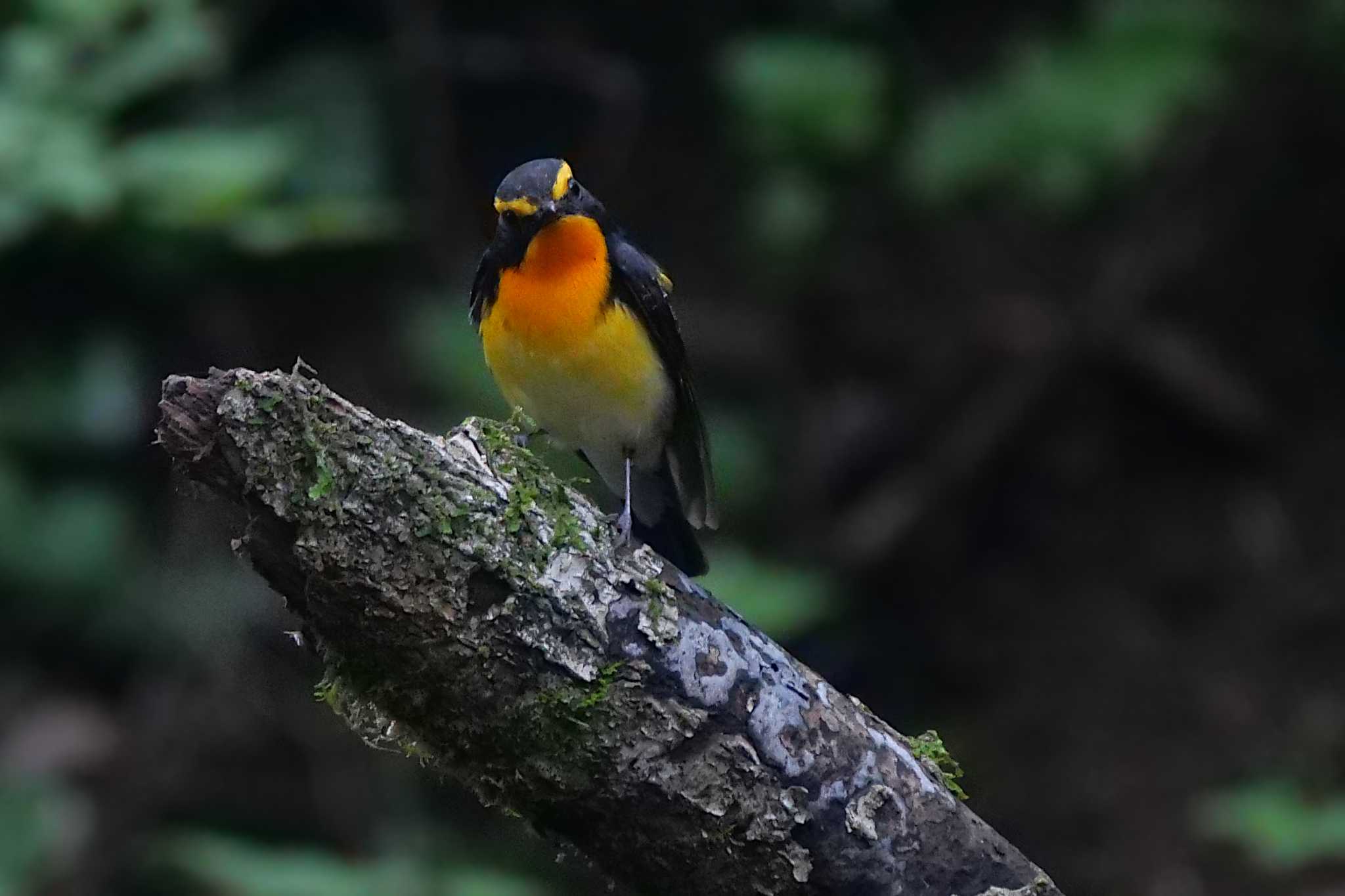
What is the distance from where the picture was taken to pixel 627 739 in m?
2.81

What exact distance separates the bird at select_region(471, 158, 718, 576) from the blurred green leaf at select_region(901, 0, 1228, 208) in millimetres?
3068

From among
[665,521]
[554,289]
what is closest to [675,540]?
[665,521]

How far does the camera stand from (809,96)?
7379 mm

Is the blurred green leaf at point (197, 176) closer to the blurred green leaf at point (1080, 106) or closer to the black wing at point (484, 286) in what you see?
the black wing at point (484, 286)

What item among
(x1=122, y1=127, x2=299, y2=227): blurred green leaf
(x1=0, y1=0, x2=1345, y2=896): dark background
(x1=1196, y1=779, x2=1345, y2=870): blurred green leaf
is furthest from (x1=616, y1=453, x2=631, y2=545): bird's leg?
(x1=1196, y1=779, x2=1345, y2=870): blurred green leaf

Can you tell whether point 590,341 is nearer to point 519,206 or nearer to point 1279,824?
point 519,206

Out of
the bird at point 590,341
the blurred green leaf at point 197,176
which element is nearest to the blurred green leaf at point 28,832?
the blurred green leaf at point 197,176

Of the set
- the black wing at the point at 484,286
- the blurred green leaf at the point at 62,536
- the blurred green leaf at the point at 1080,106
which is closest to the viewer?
the black wing at the point at 484,286

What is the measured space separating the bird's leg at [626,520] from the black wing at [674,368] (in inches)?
6.6

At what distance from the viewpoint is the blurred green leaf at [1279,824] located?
5980 millimetres

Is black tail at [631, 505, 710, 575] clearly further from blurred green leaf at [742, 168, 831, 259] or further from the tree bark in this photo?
blurred green leaf at [742, 168, 831, 259]

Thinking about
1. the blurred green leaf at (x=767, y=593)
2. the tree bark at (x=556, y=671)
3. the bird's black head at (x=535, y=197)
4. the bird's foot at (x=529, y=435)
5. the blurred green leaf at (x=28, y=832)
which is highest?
the blurred green leaf at (x=767, y=593)

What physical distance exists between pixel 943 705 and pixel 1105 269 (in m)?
2.24

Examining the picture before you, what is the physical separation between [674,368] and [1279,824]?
3.11m
